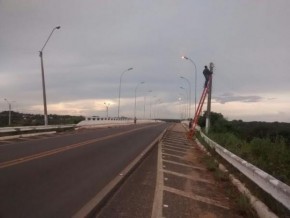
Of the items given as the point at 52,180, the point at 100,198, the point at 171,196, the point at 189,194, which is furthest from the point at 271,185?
the point at 52,180

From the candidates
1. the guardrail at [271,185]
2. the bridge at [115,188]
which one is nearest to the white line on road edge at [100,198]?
the bridge at [115,188]

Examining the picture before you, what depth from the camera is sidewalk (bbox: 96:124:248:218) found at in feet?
31.6

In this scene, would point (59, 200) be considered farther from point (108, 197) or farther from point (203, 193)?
point (203, 193)

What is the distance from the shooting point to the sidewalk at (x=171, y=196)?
9.62m

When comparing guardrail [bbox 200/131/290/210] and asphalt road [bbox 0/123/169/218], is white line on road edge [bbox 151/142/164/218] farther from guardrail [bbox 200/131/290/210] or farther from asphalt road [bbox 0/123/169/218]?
guardrail [bbox 200/131/290/210]

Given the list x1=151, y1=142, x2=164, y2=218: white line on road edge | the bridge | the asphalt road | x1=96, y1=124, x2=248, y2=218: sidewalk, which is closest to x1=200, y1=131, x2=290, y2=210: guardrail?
the bridge

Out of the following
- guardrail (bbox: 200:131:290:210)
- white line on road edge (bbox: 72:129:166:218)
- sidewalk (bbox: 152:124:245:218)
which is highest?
guardrail (bbox: 200:131:290:210)

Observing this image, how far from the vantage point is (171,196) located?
1138 centimetres

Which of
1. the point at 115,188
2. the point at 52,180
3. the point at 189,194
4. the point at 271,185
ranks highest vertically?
the point at 271,185

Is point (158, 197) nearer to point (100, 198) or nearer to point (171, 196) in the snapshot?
point (171, 196)

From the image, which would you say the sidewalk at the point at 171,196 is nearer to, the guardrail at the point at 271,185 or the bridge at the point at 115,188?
the bridge at the point at 115,188

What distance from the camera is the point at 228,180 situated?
14375mm

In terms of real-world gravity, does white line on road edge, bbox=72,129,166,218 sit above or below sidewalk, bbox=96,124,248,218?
above

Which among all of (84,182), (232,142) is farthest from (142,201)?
(232,142)
